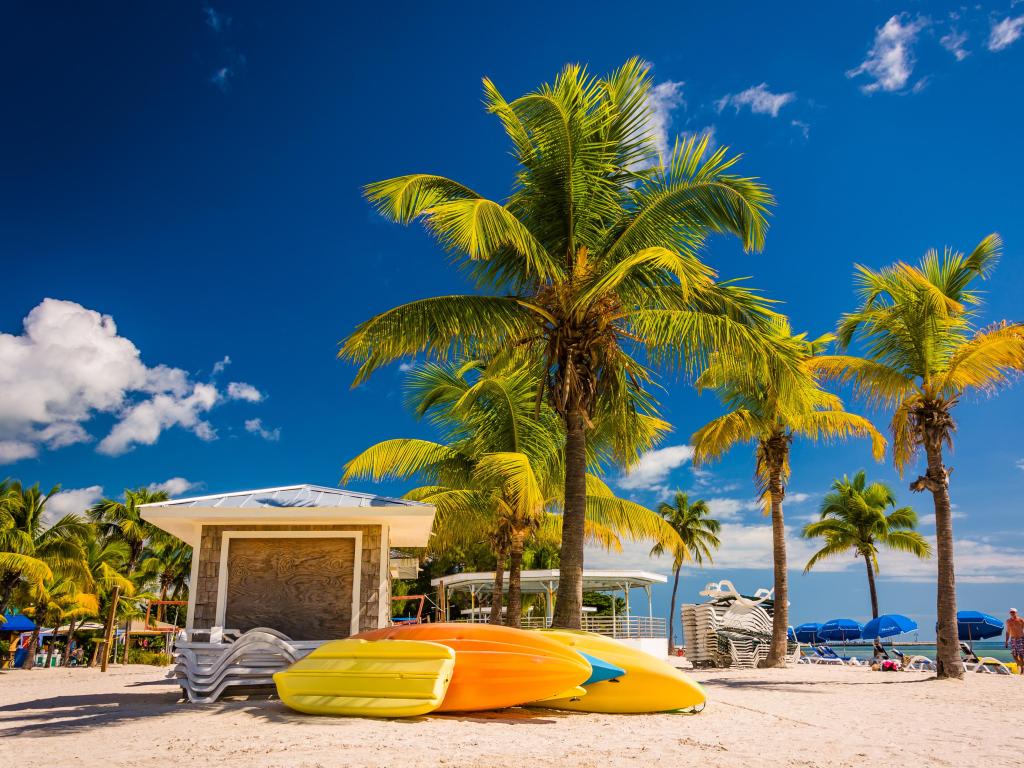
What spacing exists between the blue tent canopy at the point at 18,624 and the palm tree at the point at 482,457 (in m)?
27.2

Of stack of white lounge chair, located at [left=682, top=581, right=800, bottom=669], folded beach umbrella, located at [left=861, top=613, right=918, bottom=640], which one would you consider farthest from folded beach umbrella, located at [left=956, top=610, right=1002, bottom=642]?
stack of white lounge chair, located at [left=682, top=581, right=800, bottom=669]

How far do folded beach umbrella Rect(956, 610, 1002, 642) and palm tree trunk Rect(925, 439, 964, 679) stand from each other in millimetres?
18630

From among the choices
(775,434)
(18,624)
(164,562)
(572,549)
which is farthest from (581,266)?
(164,562)

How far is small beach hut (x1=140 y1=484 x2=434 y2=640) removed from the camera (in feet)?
36.1

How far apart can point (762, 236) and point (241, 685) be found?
925cm

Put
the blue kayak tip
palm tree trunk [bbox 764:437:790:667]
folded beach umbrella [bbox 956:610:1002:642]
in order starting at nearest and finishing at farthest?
the blue kayak tip → palm tree trunk [bbox 764:437:790:667] → folded beach umbrella [bbox 956:610:1002:642]

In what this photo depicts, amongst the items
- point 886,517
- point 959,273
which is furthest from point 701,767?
point 886,517

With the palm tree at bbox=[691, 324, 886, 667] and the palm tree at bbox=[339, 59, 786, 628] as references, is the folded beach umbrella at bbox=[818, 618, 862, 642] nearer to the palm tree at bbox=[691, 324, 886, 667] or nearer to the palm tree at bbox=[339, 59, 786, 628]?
the palm tree at bbox=[691, 324, 886, 667]

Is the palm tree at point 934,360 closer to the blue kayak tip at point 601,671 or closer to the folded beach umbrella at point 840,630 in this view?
the blue kayak tip at point 601,671

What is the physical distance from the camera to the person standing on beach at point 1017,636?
1764 centimetres

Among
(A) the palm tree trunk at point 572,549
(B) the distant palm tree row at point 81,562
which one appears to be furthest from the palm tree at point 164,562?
(A) the palm tree trunk at point 572,549

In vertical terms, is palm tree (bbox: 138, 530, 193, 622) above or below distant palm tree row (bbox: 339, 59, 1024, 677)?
below

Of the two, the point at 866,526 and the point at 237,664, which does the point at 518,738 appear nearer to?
the point at 237,664

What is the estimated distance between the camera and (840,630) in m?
41.8
